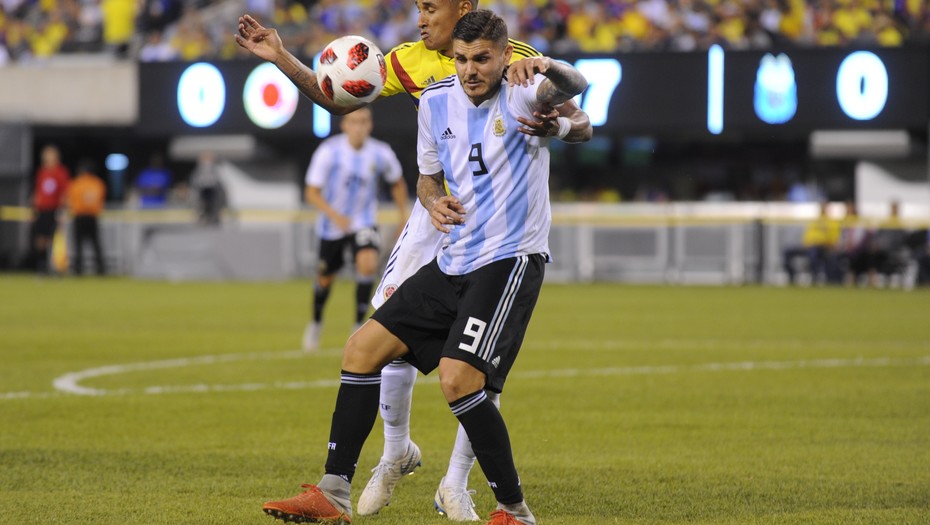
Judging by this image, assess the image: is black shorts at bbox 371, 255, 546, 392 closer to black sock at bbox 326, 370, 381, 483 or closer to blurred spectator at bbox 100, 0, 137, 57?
black sock at bbox 326, 370, 381, 483

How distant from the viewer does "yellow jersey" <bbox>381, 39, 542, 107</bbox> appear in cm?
589

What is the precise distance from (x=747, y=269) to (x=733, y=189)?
5.44 metres

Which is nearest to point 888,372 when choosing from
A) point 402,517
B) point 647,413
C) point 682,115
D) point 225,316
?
point 647,413

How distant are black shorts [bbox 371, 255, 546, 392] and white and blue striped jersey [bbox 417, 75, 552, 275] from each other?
63 millimetres

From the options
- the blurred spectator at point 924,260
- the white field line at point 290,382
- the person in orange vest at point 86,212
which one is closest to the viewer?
the white field line at point 290,382

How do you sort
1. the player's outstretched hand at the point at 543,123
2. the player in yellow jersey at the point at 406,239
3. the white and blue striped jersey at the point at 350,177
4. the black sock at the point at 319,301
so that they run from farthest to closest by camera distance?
the white and blue striped jersey at the point at 350,177, the black sock at the point at 319,301, the player in yellow jersey at the point at 406,239, the player's outstretched hand at the point at 543,123

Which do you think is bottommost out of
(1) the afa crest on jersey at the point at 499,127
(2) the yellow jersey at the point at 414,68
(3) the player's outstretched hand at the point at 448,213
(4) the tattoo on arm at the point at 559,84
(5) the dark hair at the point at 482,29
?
(3) the player's outstretched hand at the point at 448,213

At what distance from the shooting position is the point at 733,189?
30.0m

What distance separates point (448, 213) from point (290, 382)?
209 inches

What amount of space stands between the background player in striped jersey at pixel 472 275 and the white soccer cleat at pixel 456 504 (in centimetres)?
35

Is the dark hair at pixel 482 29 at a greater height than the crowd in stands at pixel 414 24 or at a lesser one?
lesser

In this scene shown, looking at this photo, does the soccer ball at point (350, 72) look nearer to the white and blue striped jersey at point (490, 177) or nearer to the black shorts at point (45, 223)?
the white and blue striped jersey at point (490, 177)

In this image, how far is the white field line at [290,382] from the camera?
9562mm

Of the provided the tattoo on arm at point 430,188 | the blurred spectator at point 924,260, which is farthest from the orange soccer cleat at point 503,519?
the blurred spectator at point 924,260
